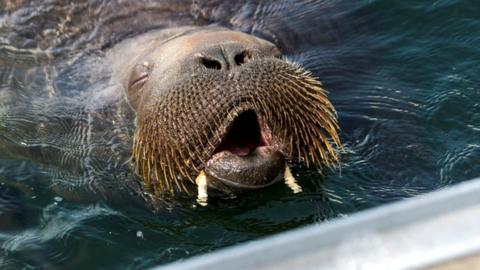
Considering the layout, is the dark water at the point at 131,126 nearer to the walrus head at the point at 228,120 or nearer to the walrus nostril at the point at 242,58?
the walrus head at the point at 228,120

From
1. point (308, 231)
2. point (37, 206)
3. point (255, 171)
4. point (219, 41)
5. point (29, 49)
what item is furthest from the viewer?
point (29, 49)

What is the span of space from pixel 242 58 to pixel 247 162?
680 mm

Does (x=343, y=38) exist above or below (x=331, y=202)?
above

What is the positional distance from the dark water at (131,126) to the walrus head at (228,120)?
297mm

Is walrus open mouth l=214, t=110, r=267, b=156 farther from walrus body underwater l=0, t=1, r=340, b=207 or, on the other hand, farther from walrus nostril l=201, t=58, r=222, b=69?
walrus nostril l=201, t=58, r=222, b=69

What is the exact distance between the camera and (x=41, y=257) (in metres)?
5.47

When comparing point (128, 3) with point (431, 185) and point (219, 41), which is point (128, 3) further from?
point (431, 185)

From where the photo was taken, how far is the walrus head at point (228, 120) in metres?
5.24

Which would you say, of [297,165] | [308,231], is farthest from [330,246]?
[297,165]

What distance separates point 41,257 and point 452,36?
4055 mm

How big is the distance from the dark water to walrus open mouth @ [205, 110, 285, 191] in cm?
23

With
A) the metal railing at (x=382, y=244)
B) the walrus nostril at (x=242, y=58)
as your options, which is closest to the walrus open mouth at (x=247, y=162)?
the walrus nostril at (x=242, y=58)

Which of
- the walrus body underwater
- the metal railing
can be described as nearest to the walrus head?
the walrus body underwater

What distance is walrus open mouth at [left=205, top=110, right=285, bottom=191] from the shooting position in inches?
209
